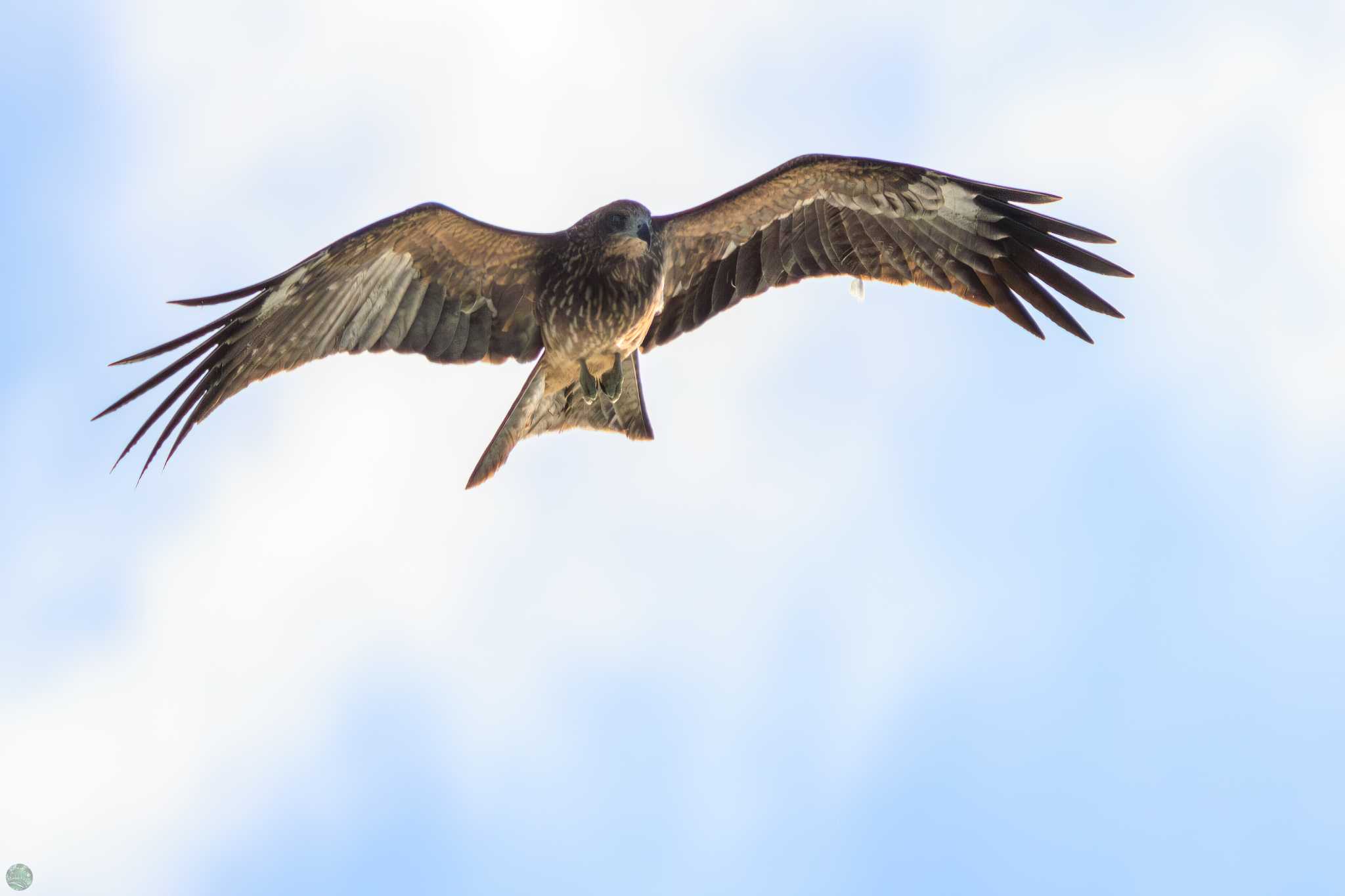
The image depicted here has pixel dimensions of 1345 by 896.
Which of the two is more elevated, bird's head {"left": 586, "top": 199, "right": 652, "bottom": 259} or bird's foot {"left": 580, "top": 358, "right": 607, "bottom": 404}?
bird's head {"left": 586, "top": 199, "right": 652, "bottom": 259}

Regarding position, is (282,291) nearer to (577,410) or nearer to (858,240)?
(577,410)

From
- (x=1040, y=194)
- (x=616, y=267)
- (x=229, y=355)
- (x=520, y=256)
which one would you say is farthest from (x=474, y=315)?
(x=1040, y=194)

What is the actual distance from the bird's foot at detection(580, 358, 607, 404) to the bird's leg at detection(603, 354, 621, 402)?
0.14ft

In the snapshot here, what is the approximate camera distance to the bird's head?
8.08m

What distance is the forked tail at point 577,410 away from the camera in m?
8.55

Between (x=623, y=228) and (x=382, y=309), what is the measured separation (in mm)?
1752

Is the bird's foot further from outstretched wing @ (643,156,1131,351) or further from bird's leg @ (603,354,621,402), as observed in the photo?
outstretched wing @ (643,156,1131,351)

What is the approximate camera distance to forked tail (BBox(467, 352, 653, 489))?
8.55 m

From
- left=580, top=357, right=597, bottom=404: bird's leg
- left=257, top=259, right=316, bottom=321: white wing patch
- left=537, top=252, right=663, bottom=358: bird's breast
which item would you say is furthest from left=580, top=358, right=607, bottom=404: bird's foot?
left=257, top=259, right=316, bottom=321: white wing patch

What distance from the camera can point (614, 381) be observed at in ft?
28.2

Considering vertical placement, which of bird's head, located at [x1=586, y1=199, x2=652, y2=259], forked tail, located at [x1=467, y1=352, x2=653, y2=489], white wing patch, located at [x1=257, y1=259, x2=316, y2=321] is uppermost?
bird's head, located at [x1=586, y1=199, x2=652, y2=259]

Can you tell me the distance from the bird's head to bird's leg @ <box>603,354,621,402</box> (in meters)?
0.77

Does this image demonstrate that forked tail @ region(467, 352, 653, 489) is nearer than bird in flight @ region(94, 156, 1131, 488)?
No

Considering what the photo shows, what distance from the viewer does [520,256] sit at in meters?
8.56
